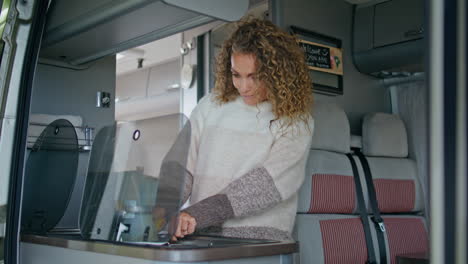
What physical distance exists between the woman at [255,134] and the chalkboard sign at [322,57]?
1069 millimetres

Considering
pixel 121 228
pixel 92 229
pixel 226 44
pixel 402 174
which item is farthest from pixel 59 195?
pixel 402 174

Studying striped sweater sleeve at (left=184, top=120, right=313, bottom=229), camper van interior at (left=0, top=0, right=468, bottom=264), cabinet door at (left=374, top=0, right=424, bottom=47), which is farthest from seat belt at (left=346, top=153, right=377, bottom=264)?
striped sweater sleeve at (left=184, top=120, right=313, bottom=229)

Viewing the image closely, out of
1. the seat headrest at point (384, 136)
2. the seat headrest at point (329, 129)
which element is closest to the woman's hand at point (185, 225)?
the seat headrest at point (329, 129)

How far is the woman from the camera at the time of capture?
199cm

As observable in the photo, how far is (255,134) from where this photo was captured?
2.15 m

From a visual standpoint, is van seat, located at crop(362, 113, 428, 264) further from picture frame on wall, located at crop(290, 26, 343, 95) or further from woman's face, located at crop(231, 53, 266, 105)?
woman's face, located at crop(231, 53, 266, 105)

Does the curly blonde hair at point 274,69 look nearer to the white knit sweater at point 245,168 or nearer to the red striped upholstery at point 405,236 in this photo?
the white knit sweater at point 245,168

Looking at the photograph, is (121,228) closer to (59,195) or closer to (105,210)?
(105,210)

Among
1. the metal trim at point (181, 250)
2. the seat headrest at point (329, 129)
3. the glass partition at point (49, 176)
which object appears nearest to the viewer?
the metal trim at point (181, 250)

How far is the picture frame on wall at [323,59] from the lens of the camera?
→ 133 inches

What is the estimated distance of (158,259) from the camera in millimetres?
1259

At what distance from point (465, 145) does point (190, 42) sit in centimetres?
377

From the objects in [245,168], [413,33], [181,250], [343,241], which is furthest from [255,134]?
[413,33]

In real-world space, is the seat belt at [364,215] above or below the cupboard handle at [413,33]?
below
